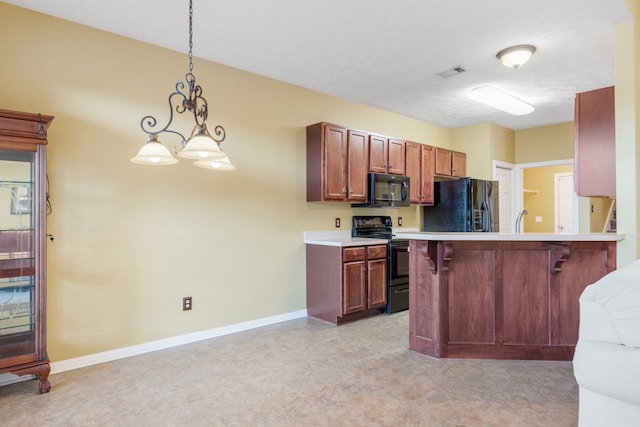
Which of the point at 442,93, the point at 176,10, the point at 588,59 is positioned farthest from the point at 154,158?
the point at 588,59

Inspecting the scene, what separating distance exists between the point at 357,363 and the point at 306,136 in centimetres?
254

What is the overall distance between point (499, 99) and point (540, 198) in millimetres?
4276

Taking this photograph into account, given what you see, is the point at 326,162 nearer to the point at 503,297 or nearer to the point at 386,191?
the point at 386,191

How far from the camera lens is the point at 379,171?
15.3 feet

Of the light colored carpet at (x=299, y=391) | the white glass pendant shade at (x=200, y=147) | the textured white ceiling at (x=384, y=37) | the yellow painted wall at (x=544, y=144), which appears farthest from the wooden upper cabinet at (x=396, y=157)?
the white glass pendant shade at (x=200, y=147)

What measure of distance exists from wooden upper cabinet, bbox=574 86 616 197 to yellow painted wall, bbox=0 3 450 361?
2.63 m

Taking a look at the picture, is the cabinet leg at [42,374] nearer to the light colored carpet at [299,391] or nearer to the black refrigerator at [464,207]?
the light colored carpet at [299,391]

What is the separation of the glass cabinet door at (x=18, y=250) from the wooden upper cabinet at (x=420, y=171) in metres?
4.06

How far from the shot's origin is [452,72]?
12.5ft

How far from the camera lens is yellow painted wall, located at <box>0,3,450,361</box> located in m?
2.78

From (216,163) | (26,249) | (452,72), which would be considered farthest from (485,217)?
(26,249)

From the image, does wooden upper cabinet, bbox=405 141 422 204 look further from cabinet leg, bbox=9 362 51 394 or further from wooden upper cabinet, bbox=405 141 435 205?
cabinet leg, bbox=9 362 51 394

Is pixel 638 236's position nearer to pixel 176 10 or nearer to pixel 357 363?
pixel 357 363

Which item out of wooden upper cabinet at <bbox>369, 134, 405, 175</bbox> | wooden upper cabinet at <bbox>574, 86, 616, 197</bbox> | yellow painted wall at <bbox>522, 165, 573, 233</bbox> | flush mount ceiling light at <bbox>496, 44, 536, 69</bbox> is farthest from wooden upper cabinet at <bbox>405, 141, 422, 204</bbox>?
yellow painted wall at <bbox>522, 165, 573, 233</bbox>
